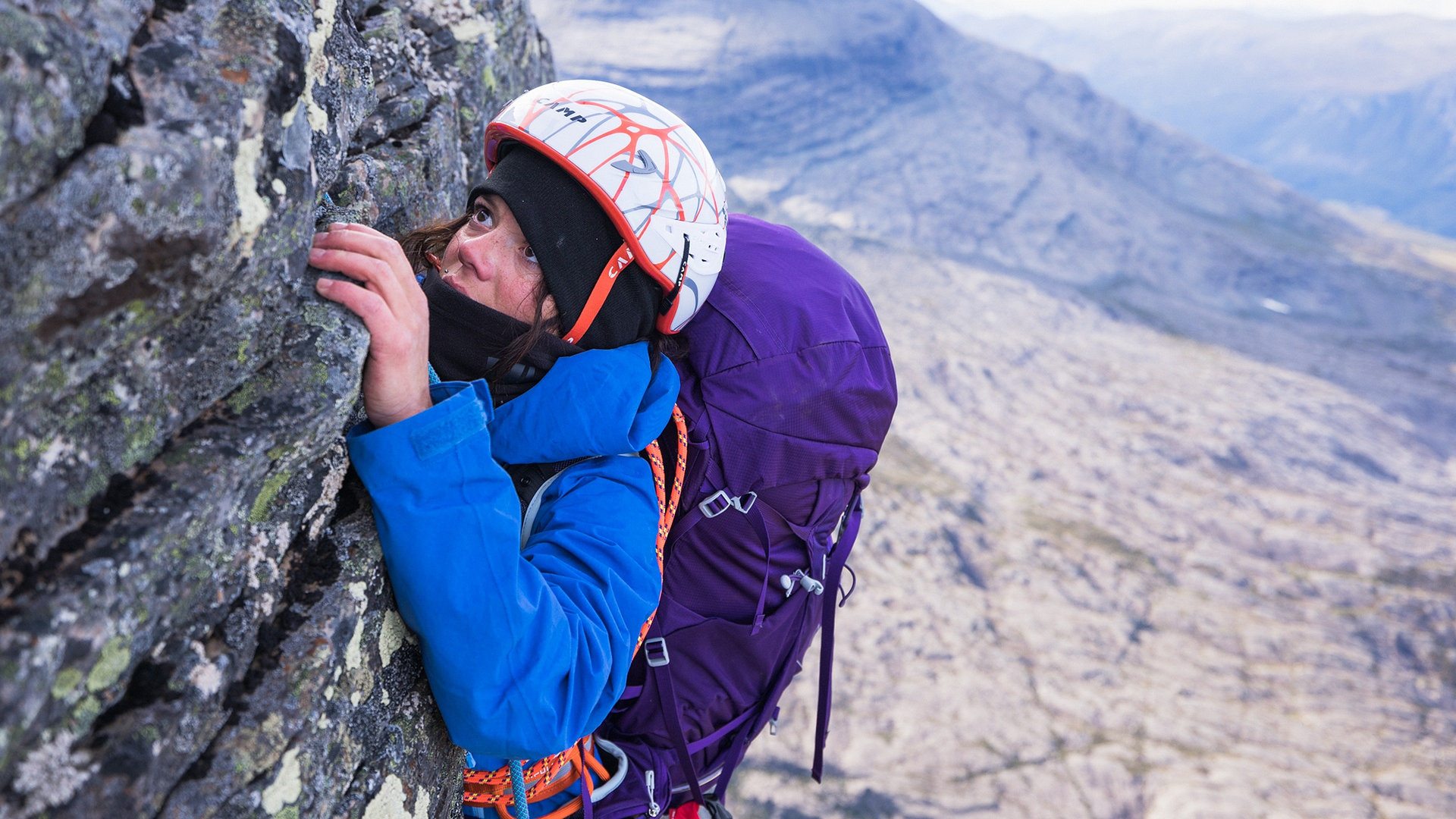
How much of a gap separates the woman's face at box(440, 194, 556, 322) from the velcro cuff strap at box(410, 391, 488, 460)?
22.3 inches

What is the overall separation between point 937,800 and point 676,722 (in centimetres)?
783

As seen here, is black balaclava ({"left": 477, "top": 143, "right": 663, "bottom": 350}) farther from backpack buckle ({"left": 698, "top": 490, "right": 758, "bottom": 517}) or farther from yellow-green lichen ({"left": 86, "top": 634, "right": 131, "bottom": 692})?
yellow-green lichen ({"left": 86, "top": 634, "right": 131, "bottom": 692})

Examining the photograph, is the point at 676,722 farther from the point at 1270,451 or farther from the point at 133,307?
the point at 1270,451

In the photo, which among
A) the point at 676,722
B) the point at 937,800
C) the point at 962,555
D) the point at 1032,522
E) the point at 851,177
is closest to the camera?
the point at 676,722

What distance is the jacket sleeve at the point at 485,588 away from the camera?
156cm

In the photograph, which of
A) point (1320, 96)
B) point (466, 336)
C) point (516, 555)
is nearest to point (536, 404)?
point (466, 336)

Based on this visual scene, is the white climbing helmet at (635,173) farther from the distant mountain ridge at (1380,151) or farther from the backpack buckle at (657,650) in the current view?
the distant mountain ridge at (1380,151)

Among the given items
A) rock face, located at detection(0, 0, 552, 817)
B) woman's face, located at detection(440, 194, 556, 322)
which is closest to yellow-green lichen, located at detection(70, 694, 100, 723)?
rock face, located at detection(0, 0, 552, 817)

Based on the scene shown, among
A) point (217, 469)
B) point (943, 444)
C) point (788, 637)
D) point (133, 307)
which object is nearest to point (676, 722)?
point (788, 637)

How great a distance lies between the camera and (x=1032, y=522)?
15.2 metres

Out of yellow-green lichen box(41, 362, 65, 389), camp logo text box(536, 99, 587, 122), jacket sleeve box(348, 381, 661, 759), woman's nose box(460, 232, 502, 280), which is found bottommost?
jacket sleeve box(348, 381, 661, 759)

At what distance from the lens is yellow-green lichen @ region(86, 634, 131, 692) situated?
3.79ft

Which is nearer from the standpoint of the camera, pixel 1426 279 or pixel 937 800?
pixel 937 800

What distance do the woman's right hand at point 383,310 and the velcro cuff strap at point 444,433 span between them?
95 mm
